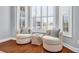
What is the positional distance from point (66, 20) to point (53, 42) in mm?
368

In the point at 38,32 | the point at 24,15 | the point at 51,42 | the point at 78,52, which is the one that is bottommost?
the point at 78,52

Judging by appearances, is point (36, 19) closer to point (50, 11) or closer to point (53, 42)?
point (50, 11)

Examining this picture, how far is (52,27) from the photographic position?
49.5 inches

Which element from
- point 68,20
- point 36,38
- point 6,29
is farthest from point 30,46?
point 68,20

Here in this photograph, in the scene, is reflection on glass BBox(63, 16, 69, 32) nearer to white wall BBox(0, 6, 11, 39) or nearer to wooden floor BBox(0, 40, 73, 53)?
wooden floor BBox(0, 40, 73, 53)

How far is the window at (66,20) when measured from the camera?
1182 millimetres

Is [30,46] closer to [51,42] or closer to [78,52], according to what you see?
[51,42]

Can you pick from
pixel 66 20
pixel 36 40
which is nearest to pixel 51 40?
pixel 36 40

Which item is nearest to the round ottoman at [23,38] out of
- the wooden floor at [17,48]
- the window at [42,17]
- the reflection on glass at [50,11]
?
the wooden floor at [17,48]

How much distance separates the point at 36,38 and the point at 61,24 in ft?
1.41

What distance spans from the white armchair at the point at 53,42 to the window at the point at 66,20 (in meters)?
0.09

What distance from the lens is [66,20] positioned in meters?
1.22
